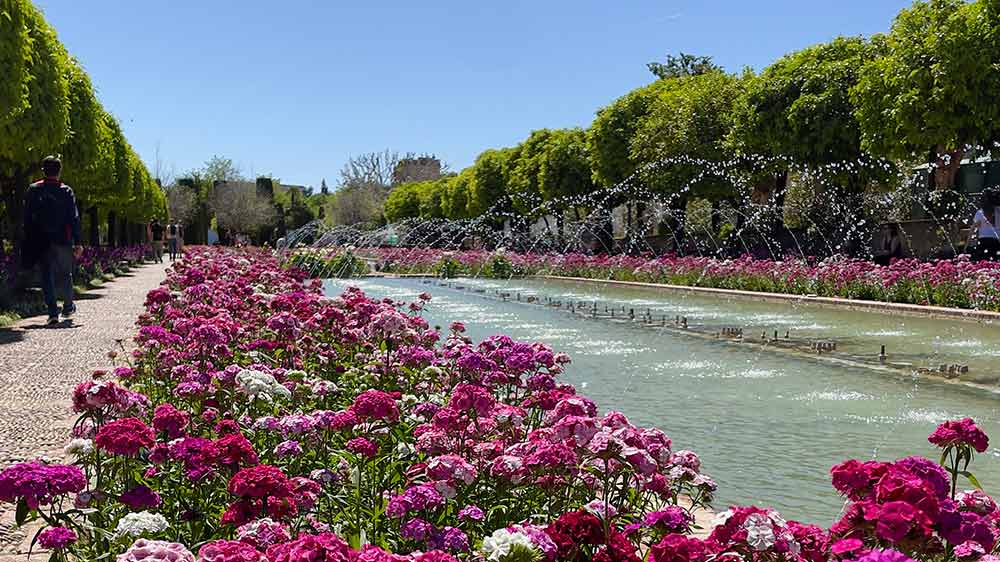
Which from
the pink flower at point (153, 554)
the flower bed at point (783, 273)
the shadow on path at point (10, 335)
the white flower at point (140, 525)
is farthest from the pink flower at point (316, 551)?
the flower bed at point (783, 273)

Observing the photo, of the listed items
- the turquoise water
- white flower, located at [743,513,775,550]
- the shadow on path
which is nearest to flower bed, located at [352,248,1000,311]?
the turquoise water

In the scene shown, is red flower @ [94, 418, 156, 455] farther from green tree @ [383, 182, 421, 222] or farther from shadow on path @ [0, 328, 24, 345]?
green tree @ [383, 182, 421, 222]

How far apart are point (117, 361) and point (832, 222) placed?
25.4m

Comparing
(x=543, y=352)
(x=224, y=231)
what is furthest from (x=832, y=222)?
(x=224, y=231)

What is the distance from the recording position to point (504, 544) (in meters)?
2.06

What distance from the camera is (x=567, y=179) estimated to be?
145 feet

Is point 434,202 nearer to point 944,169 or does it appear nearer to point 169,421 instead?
point 944,169

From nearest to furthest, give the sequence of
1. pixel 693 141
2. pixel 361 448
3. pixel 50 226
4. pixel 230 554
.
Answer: pixel 230 554 < pixel 361 448 < pixel 50 226 < pixel 693 141

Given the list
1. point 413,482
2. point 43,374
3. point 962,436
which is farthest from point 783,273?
point 413,482

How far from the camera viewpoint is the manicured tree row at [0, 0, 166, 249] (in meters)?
11.6

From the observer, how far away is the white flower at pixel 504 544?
6.70 ft

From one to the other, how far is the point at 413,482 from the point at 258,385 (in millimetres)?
1039

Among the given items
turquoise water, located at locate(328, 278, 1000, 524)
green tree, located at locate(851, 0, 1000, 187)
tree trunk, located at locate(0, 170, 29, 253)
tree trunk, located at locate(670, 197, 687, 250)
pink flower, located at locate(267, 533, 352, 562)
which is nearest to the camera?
pink flower, located at locate(267, 533, 352, 562)

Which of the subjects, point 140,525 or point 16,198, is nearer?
point 140,525
